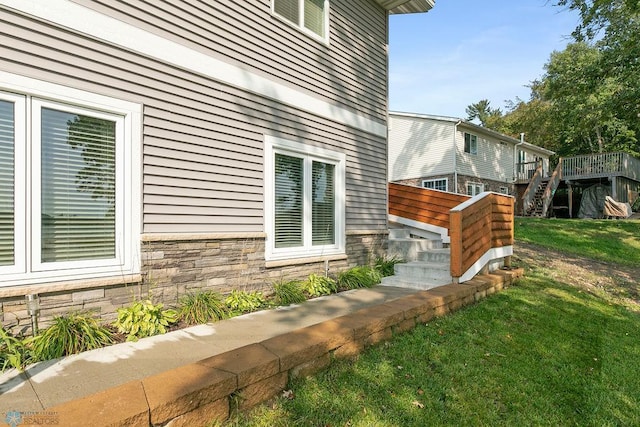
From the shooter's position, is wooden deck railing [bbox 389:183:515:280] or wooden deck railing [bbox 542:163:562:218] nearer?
wooden deck railing [bbox 389:183:515:280]

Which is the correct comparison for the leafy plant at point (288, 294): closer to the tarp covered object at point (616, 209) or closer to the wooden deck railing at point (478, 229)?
the wooden deck railing at point (478, 229)

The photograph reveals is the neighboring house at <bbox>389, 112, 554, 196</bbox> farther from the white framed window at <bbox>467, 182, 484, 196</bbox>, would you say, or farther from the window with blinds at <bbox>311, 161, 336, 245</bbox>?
the window with blinds at <bbox>311, 161, 336, 245</bbox>

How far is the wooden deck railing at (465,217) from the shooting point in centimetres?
517

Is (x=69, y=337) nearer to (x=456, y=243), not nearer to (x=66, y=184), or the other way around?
(x=66, y=184)

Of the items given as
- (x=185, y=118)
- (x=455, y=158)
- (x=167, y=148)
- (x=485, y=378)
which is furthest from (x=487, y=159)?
(x=167, y=148)

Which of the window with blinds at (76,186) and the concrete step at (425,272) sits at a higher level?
the window with blinds at (76,186)

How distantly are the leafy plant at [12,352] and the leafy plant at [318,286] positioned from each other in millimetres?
3047

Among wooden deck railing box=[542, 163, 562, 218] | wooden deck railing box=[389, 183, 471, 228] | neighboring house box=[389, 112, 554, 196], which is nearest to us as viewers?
wooden deck railing box=[389, 183, 471, 228]

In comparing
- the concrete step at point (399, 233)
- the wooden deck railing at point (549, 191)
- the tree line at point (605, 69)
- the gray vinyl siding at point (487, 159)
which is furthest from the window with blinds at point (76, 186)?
the wooden deck railing at point (549, 191)

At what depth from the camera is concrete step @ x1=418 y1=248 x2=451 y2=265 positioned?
6.26 meters

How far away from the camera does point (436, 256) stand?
6410 millimetres

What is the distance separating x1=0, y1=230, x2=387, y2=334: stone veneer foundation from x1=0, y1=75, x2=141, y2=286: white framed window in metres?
0.13

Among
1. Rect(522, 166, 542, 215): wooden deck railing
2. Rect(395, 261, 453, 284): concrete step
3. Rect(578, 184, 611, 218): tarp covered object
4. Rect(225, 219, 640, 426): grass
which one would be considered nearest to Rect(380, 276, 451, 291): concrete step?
Rect(395, 261, 453, 284): concrete step

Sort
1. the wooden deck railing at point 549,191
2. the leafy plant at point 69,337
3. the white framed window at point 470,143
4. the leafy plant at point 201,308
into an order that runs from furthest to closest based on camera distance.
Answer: the wooden deck railing at point 549,191, the white framed window at point 470,143, the leafy plant at point 201,308, the leafy plant at point 69,337
